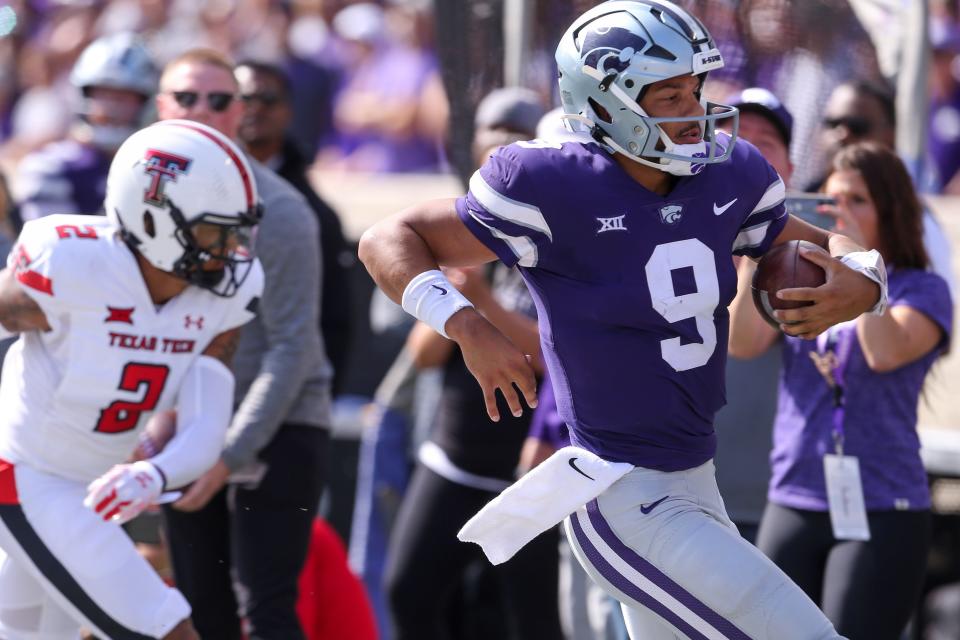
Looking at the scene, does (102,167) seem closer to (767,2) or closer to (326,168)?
(767,2)

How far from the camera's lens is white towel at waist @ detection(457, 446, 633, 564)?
3289 mm

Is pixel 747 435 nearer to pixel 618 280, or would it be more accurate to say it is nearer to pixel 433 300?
pixel 618 280

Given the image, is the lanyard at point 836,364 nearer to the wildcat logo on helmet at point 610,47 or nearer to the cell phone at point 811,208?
the cell phone at point 811,208

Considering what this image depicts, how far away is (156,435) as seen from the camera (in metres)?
4.62

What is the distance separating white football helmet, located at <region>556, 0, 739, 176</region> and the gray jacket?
1541mm

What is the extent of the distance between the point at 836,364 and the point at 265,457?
1.76m

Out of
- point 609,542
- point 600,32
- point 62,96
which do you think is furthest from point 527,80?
point 62,96

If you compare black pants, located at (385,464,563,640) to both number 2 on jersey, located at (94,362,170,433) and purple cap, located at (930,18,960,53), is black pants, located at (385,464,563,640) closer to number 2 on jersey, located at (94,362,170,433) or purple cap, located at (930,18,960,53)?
number 2 on jersey, located at (94,362,170,433)

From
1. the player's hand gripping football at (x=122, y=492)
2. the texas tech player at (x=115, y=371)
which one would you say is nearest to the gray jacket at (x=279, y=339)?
the texas tech player at (x=115, y=371)

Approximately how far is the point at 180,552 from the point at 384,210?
12.8 ft

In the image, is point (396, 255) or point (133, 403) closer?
point (396, 255)

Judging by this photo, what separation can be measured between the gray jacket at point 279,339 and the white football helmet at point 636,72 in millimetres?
1541

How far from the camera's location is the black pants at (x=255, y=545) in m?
4.73

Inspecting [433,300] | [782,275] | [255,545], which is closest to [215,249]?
[255,545]
